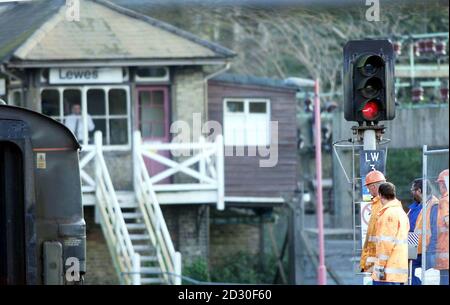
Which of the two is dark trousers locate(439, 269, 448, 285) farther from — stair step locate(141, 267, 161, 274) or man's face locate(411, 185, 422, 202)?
stair step locate(141, 267, 161, 274)

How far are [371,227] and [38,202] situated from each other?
2.78m

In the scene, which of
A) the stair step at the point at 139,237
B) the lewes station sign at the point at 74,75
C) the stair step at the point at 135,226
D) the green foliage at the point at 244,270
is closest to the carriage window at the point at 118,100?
the lewes station sign at the point at 74,75

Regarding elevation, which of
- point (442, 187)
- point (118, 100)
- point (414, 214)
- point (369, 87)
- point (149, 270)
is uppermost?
point (118, 100)

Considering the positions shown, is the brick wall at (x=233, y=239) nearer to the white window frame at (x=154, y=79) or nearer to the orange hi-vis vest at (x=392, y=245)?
the white window frame at (x=154, y=79)

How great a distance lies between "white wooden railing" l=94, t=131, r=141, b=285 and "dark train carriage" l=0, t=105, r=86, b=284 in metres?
14.3

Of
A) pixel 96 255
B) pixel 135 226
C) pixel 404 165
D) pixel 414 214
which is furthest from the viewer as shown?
pixel 96 255

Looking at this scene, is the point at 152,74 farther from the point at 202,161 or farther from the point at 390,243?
the point at 390,243

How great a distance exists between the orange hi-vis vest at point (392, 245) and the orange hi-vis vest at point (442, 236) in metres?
0.29

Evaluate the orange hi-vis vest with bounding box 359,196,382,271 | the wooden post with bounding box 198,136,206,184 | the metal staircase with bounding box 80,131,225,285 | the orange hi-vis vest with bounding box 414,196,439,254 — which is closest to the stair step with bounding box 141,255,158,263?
the metal staircase with bounding box 80,131,225,285

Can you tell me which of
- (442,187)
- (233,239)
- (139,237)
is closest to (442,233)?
(442,187)

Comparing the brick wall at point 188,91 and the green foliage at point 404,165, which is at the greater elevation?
the brick wall at point 188,91

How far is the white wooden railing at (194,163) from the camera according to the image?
2805 cm

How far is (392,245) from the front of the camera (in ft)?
36.9

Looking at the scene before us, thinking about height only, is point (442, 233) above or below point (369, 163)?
below
